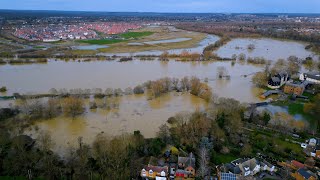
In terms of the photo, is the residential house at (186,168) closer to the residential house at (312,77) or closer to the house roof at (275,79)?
the house roof at (275,79)

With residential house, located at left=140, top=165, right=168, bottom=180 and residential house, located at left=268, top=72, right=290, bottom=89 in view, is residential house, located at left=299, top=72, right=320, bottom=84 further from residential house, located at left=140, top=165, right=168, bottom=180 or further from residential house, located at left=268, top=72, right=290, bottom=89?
residential house, located at left=140, top=165, right=168, bottom=180

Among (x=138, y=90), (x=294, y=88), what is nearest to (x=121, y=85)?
(x=138, y=90)

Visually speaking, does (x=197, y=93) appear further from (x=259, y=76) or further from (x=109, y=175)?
(x=109, y=175)

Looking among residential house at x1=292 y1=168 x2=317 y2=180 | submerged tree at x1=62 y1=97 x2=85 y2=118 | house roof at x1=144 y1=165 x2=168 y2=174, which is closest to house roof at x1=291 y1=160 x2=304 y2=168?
residential house at x1=292 y1=168 x2=317 y2=180

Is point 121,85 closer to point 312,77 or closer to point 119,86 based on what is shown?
point 119,86

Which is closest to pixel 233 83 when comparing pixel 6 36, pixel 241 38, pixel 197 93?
pixel 197 93

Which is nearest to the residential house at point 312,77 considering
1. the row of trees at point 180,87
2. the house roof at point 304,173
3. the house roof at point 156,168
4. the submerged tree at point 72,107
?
the row of trees at point 180,87
